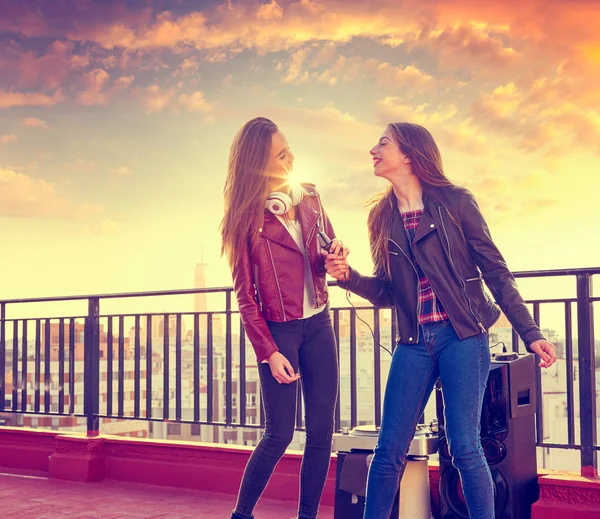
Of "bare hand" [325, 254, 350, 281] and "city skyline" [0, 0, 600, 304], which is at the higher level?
"city skyline" [0, 0, 600, 304]

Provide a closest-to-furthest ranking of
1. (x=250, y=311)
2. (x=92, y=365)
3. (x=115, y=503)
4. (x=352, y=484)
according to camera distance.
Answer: (x=250, y=311) < (x=352, y=484) < (x=115, y=503) < (x=92, y=365)

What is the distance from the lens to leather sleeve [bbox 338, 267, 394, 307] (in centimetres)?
344

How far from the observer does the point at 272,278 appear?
3.38 metres

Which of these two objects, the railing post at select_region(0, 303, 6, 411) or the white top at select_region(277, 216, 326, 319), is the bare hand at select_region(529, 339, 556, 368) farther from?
the railing post at select_region(0, 303, 6, 411)

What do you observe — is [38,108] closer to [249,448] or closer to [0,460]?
[0,460]

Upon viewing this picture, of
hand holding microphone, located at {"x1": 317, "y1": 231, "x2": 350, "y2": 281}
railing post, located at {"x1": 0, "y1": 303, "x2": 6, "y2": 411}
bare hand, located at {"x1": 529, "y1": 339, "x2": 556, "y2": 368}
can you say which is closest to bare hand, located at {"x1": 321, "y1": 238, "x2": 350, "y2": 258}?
hand holding microphone, located at {"x1": 317, "y1": 231, "x2": 350, "y2": 281}

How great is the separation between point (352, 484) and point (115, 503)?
210 cm

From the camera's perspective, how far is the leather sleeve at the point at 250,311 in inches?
130

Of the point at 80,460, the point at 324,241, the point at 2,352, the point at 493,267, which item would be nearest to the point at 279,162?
the point at 324,241

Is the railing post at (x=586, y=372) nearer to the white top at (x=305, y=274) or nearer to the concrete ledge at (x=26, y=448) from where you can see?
the white top at (x=305, y=274)

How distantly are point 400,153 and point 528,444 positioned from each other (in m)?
1.60

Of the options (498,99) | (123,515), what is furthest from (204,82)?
(123,515)

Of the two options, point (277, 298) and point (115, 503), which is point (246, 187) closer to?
point (277, 298)

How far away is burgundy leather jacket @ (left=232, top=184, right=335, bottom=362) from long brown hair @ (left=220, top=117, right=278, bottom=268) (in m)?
0.05
